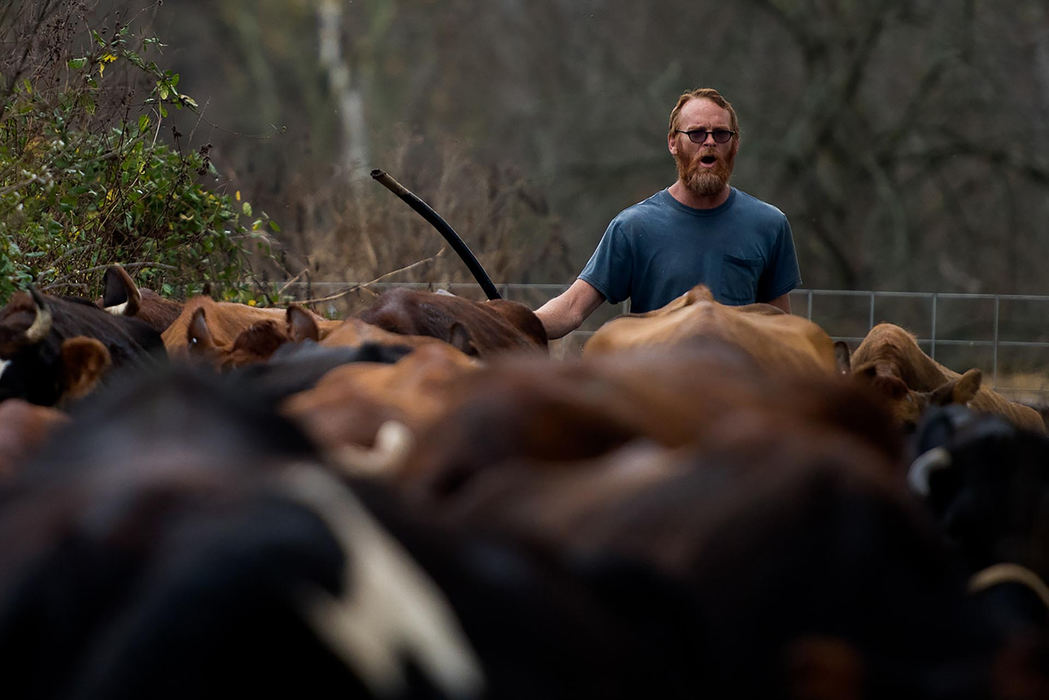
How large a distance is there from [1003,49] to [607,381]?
1751 centimetres

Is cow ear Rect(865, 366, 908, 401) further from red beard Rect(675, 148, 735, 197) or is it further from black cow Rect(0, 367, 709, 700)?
black cow Rect(0, 367, 709, 700)

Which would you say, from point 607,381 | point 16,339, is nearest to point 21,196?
point 16,339

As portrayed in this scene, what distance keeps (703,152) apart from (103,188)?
101 inches

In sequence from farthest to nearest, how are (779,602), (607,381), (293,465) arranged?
(607,381) → (779,602) → (293,465)

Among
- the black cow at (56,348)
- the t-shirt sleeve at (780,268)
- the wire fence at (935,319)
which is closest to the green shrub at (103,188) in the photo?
the black cow at (56,348)

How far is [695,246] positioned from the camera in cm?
595

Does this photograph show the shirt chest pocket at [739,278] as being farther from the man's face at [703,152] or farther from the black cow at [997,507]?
the black cow at [997,507]

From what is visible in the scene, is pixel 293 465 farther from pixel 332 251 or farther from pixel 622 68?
pixel 622 68

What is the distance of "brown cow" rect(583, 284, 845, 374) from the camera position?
3.55 metres

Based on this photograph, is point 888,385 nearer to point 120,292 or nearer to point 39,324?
point 39,324

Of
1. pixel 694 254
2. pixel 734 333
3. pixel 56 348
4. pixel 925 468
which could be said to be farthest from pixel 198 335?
pixel 925 468

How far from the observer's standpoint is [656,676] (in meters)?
1.56

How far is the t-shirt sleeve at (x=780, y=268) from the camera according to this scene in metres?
6.04

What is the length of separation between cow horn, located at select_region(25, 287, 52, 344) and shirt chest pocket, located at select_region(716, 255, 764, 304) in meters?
2.67
